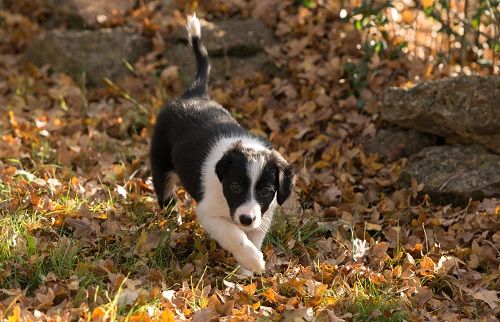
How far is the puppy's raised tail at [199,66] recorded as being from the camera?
558 cm

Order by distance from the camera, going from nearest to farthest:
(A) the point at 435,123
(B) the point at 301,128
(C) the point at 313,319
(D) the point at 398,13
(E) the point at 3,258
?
(C) the point at 313,319
(E) the point at 3,258
(A) the point at 435,123
(B) the point at 301,128
(D) the point at 398,13

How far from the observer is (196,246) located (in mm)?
4754

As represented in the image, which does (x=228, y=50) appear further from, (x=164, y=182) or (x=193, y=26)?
(x=164, y=182)

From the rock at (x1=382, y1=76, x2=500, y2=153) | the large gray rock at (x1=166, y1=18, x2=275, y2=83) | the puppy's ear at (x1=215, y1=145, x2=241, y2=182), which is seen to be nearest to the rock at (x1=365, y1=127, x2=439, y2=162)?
the rock at (x1=382, y1=76, x2=500, y2=153)

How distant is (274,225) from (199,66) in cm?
147

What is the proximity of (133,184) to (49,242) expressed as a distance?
1.41 m

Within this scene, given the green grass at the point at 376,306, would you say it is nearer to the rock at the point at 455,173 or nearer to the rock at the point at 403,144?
the rock at the point at 455,173

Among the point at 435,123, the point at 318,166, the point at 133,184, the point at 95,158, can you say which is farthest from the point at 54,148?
the point at 435,123

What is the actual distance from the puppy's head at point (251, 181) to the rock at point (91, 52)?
157 inches

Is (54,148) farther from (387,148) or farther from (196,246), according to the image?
(387,148)

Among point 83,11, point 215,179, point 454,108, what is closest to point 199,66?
point 215,179

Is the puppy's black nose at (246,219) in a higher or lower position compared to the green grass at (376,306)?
higher

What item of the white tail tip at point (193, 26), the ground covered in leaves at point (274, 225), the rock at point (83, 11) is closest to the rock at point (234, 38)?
the ground covered in leaves at point (274, 225)

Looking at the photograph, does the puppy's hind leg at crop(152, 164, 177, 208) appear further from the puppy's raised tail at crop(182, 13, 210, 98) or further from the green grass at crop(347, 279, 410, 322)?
the green grass at crop(347, 279, 410, 322)
